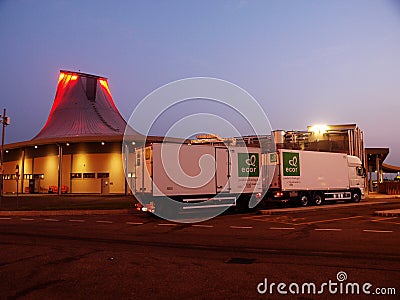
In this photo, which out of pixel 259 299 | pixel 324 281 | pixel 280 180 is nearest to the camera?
pixel 259 299

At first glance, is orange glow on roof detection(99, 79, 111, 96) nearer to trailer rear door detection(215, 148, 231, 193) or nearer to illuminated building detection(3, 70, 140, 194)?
illuminated building detection(3, 70, 140, 194)

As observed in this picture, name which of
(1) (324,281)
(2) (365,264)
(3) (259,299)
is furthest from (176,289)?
(2) (365,264)

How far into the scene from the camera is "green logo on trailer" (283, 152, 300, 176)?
77.3 ft

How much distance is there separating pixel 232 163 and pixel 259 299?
15.8m

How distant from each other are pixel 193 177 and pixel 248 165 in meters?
3.89

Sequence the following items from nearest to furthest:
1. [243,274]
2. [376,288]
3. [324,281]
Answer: [376,288]
[324,281]
[243,274]

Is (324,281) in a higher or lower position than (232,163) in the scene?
lower

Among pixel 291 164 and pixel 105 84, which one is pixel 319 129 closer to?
pixel 291 164

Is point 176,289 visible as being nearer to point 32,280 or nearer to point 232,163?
point 32,280

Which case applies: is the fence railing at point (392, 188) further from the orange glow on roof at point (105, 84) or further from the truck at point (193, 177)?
the orange glow on roof at point (105, 84)

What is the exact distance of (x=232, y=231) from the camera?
13664 millimetres

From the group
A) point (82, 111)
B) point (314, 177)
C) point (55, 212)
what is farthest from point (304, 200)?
point (82, 111)

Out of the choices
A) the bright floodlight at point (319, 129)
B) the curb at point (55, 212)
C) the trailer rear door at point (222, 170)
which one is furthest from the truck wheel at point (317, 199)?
the bright floodlight at point (319, 129)

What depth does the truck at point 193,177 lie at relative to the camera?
18.7 m
